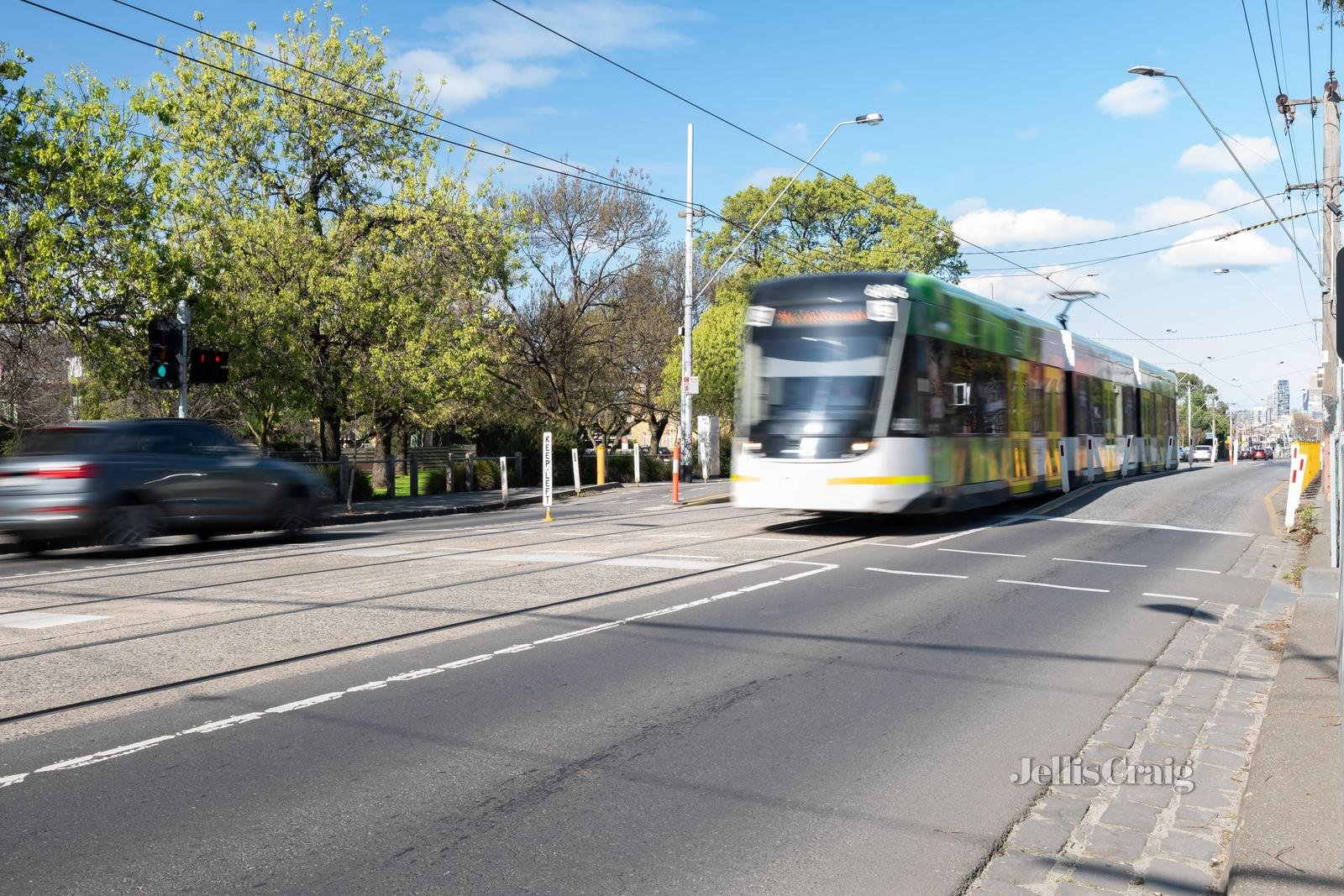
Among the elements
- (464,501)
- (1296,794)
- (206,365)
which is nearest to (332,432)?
(464,501)

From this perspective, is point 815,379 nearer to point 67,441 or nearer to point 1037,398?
point 1037,398

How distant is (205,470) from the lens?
15.4 meters

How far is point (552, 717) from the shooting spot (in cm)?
607

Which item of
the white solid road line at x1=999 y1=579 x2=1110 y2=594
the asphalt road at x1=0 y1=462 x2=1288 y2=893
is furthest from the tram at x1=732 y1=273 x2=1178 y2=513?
the white solid road line at x1=999 y1=579 x2=1110 y2=594

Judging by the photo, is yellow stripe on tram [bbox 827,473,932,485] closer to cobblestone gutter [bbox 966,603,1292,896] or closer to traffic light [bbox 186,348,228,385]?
cobblestone gutter [bbox 966,603,1292,896]

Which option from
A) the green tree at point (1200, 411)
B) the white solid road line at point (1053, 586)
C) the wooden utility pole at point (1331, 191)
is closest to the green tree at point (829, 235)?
the wooden utility pole at point (1331, 191)

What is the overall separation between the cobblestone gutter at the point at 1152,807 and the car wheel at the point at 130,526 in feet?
38.8

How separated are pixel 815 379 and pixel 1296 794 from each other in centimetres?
1151

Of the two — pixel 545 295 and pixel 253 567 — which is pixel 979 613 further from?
pixel 545 295

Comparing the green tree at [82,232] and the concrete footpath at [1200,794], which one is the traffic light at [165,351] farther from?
the concrete footpath at [1200,794]

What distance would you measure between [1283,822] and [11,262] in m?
22.4

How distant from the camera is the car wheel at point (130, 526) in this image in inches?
555

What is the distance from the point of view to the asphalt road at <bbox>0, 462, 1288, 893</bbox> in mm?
4176

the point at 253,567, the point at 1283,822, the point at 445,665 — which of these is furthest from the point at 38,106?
the point at 1283,822
